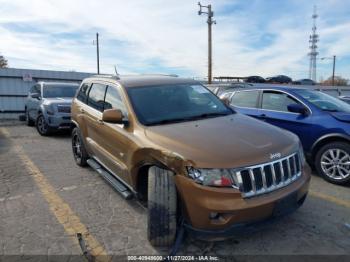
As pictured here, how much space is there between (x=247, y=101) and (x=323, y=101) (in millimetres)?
1562

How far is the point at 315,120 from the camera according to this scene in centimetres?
536

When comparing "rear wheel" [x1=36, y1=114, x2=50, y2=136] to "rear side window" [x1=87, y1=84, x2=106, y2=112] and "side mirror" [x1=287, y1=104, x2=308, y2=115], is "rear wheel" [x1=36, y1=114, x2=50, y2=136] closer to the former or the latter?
"rear side window" [x1=87, y1=84, x2=106, y2=112]

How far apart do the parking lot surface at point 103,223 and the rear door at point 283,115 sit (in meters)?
0.92

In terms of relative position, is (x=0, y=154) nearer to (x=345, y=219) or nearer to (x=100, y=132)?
(x=100, y=132)

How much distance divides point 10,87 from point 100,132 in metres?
12.1

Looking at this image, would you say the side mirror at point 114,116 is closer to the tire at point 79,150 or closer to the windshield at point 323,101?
the tire at point 79,150

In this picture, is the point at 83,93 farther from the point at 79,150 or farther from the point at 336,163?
the point at 336,163

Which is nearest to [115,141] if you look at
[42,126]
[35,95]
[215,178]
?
[215,178]

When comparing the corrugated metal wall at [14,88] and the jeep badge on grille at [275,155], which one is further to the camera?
the corrugated metal wall at [14,88]

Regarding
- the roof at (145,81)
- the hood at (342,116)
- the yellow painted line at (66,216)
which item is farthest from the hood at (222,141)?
the hood at (342,116)

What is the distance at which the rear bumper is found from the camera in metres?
2.81

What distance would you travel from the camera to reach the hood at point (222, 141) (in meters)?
2.92

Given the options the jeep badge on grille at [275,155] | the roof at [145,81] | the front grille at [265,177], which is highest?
the roof at [145,81]

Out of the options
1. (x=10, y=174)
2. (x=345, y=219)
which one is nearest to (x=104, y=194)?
(x=10, y=174)
